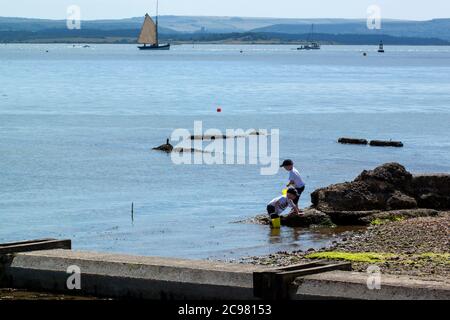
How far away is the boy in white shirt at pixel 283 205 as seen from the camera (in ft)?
91.6

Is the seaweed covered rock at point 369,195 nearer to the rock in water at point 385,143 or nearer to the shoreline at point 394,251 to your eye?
the shoreline at point 394,251

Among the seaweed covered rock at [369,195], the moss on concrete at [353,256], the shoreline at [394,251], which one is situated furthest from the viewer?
the seaweed covered rock at [369,195]

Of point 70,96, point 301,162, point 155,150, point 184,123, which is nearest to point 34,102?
point 70,96

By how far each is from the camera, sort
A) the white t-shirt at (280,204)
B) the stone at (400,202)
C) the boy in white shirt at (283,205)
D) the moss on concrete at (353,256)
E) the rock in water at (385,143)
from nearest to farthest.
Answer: the moss on concrete at (353,256)
the boy in white shirt at (283,205)
the white t-shirt at (280,204)
the stone at (400,202)
the rock in water at (385,143)

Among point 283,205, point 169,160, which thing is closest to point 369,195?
point 283,205

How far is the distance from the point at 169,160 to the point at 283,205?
20.6 m

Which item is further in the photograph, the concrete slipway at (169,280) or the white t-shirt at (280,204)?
the white t-shirt at (280,204)

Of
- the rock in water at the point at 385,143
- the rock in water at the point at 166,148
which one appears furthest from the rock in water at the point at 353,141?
the rock in water at the point at 166,148

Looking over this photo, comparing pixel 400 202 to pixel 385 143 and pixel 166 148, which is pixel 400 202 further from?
pixel 385 143

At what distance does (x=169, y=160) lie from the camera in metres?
48.4

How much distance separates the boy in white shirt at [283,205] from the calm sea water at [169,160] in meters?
0.56

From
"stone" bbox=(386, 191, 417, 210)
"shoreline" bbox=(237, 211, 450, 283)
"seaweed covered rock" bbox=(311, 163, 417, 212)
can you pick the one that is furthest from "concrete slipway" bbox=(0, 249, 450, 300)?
"stone" bbox=(386, 191, 417, 210)

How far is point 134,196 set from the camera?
36.7 metres
